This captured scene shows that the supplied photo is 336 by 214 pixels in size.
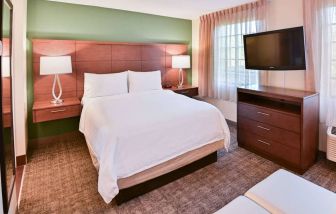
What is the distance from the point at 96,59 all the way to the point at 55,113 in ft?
3.99

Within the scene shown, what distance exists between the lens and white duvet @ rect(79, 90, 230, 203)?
1.93 m

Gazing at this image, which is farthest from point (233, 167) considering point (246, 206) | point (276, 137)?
point (246, 206)

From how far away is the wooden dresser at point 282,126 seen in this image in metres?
2.51

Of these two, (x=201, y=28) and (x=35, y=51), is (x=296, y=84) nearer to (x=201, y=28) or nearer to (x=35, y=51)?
(x=201, y=28)

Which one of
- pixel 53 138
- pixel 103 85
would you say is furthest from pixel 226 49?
pixel 53 138

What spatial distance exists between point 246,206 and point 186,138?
1115mm

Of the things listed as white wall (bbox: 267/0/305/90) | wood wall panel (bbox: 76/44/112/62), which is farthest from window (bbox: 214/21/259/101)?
wood wall panel (bbox: 76/44/112/62)

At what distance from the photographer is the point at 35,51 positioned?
329cm

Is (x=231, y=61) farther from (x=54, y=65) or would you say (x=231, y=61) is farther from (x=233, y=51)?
(x=54, y=65)

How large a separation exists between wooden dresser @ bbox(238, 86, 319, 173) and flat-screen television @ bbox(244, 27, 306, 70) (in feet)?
1.43

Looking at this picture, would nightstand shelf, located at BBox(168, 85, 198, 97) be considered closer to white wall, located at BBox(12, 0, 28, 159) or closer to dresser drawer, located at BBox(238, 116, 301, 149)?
dresser drawer, located at BBox(238, 116, 301, 149)

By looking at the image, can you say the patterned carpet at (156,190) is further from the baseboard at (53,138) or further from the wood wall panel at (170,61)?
the wood wall panel at (170,61)

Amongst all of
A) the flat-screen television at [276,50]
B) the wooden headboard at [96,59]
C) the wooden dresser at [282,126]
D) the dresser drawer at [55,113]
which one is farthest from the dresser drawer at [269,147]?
the dresser drawer at [55,113]

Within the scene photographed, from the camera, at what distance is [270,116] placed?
2.78m
